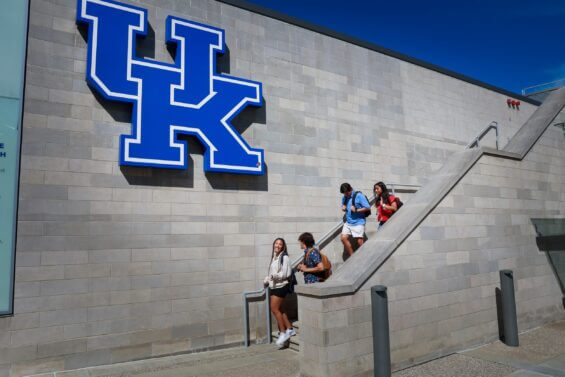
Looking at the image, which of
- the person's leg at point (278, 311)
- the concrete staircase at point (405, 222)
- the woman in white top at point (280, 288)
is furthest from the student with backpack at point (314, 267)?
the concrete staircase at point (405, 222)

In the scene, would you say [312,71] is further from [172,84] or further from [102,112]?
[102,112]

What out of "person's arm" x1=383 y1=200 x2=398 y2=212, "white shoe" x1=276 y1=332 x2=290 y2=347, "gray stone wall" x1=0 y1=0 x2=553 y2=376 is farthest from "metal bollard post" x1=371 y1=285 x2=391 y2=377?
"person's arm" x1=383 y1=200 x2=398 y2=212

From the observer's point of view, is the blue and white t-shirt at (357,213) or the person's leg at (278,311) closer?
the person's leg at (278,311)

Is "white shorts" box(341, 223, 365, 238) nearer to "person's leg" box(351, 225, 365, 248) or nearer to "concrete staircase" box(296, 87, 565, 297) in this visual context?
"person's leg" box(351, 225, 365, 248)

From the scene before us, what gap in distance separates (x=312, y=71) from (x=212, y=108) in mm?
2682

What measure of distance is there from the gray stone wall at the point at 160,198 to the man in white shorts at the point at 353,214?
0.83 metres

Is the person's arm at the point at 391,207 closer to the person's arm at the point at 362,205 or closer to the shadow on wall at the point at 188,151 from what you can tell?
the person's arm at the point at 362,205

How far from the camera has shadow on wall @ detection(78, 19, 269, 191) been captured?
6418 mm

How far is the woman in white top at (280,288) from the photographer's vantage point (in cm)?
634

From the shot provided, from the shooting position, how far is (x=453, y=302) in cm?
596

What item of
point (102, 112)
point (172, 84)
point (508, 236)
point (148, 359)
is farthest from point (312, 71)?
point (148, 359)

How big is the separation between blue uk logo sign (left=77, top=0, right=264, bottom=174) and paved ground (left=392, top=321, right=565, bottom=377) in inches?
165

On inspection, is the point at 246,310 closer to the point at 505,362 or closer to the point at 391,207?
the point at 391,207

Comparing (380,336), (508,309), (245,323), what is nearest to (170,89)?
(245,323)
